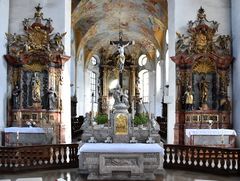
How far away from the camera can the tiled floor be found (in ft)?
30.2

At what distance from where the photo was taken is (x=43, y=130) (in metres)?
14.6

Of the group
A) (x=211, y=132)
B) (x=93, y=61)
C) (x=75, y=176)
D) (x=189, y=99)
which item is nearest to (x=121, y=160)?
(x=75, y=176)

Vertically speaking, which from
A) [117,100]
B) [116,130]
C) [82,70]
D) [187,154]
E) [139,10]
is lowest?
[187,154]

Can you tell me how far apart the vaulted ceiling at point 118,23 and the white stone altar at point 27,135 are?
8847mm

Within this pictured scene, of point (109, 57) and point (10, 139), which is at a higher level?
point (109, 57)

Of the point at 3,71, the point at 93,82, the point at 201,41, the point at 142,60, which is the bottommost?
the point at 3,71

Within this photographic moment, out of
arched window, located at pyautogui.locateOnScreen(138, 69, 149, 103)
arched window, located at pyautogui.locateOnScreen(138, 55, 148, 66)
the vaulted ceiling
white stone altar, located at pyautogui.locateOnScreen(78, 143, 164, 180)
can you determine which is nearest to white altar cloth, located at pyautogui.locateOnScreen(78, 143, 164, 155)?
white stone altar, located at pyautogui.locateOnScreen(78, 143, 164, 180)

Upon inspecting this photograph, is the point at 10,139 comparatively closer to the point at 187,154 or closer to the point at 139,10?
the point at 187,154

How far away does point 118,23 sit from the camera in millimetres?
27172

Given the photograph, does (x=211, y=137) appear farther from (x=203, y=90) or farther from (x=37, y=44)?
(x=37, y=44)

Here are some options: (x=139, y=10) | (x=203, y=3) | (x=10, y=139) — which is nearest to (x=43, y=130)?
(x=10, y=139)

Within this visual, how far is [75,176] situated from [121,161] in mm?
1306

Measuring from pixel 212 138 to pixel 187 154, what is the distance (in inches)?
162

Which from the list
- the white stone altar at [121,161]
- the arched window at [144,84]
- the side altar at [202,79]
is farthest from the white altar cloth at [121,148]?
the arched window at [144,84]
